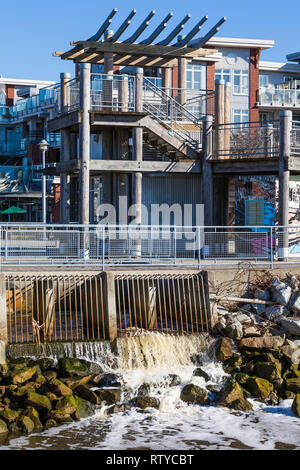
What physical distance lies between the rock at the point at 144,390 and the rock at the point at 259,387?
2.62m

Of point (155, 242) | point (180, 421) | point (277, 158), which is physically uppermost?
point (277, 158)

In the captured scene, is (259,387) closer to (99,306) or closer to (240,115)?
(99,306)

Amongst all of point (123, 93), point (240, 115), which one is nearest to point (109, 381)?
point (123, 93)

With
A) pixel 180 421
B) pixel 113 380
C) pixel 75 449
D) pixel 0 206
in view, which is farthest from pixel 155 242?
pixel 0 206

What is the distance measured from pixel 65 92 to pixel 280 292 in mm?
11190

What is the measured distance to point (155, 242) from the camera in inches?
928

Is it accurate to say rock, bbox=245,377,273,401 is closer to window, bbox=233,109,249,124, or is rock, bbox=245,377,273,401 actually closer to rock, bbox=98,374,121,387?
rock, bbox=98,374,121,387

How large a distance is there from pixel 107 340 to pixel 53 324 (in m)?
1.94

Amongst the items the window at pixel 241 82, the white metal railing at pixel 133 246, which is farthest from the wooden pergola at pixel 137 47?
the window at pixel 241 82

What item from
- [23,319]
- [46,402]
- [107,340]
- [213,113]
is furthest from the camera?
[213,113]

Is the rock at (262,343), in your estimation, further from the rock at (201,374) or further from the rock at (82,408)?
the rock at (82,408)

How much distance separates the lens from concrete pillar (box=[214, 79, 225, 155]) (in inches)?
1115

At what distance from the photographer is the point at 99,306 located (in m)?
22.3

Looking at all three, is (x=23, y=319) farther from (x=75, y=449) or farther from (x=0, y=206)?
(x=0, y=206)
